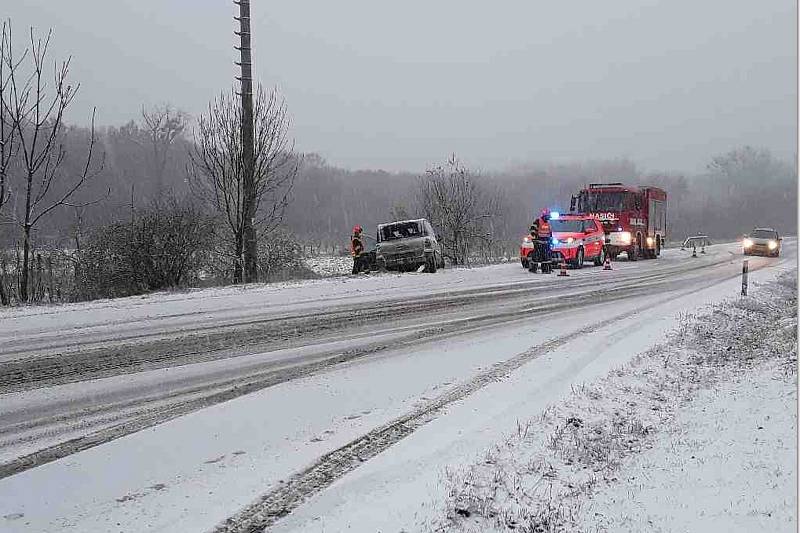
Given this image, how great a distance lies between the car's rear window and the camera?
1922 cm

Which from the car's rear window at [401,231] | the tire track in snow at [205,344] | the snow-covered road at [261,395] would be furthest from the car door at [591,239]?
the tire track in snow at [205,344]

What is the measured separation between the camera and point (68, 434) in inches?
187

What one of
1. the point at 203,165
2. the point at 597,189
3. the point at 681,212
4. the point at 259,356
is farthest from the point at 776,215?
the point at 259,356

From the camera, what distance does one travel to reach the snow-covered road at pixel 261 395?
12.7 feet

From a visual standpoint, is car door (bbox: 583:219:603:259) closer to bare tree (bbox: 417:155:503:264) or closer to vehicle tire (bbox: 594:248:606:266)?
vehicle tire (bbox: 594:248:606:266)

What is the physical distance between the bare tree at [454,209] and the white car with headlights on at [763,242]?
46.0ft

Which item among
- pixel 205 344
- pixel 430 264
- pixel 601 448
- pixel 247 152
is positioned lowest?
pixel 601 448

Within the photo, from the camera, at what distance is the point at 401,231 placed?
19.4 m

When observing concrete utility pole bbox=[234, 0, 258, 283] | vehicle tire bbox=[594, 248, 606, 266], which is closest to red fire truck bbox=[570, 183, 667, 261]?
vehicle tire bbox=[594, 248, 606, 266]

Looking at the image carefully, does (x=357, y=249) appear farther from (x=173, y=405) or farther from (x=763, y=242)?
(x=763, y=242)

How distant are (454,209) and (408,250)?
500 inches

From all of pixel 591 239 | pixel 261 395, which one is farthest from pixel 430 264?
pixel 261 395

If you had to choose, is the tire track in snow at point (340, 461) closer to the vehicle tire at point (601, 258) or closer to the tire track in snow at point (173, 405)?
the tire track in snow at point (173, 405)

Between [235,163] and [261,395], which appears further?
[235,163]
